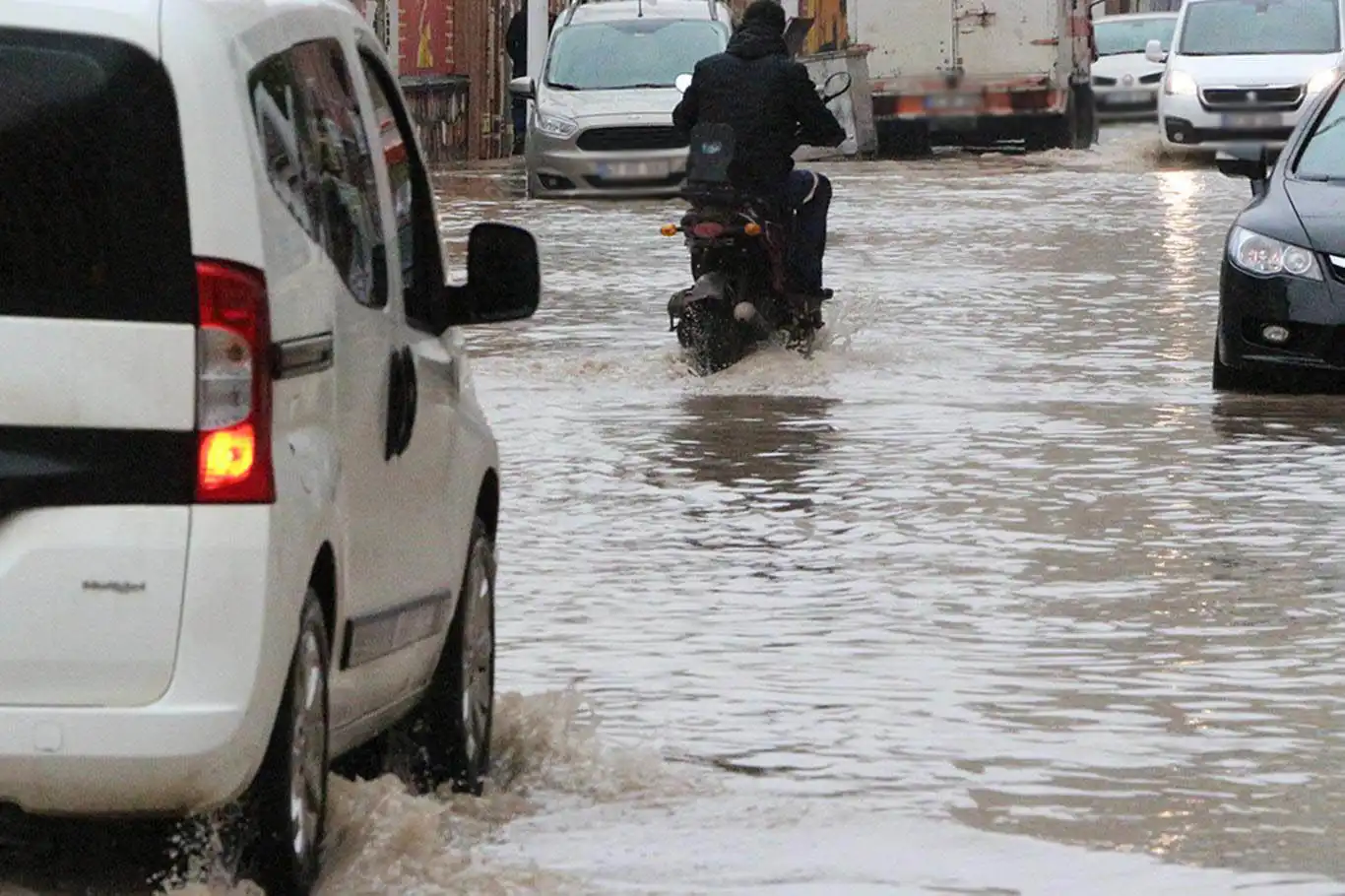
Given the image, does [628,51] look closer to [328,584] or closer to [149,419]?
[328,584]

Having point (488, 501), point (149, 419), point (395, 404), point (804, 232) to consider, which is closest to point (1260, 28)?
point (804, 232)

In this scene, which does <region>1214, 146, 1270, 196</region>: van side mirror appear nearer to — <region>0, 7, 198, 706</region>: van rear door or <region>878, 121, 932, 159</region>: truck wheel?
<region>0, 7, 198, 706</region>: van rear door

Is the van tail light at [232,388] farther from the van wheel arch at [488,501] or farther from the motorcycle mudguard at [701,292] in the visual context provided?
the motorcycle mudguard at [701,292]

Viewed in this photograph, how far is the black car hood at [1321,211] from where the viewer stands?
1505 centimetres

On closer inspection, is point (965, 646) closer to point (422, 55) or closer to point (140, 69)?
point (140, 69)

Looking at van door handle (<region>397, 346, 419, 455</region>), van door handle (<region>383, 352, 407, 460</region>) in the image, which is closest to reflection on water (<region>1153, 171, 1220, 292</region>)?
van door handle (<region>397, 346, 419, 455</region>)

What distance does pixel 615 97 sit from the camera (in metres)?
32.2

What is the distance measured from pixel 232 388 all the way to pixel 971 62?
37.2 metres

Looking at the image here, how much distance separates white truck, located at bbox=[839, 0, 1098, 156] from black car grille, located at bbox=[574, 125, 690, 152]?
844cm

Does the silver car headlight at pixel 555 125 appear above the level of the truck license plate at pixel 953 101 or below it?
above

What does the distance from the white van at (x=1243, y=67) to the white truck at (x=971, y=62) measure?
1.67 meters

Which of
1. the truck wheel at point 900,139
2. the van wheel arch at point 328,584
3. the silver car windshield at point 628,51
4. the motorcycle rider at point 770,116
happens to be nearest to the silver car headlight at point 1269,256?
the motorcycle rider at point 770,116

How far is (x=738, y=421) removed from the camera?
1481 centimetres

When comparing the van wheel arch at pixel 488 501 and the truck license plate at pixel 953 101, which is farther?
the truck license plate at pixel 953 101
